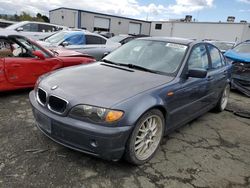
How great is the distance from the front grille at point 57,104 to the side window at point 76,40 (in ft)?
20.4

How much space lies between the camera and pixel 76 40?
8977mm

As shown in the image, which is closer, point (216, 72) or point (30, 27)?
point (216, 72)

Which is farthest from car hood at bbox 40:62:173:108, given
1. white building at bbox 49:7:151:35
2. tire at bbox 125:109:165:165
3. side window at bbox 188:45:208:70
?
white building at bbox 49:7:151:35

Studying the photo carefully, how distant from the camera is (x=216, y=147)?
12.5 ft

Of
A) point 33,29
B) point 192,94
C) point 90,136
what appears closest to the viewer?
point 90,136

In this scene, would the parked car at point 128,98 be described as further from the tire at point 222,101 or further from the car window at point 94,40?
the car window at point 94,40

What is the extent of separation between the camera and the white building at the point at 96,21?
116ft

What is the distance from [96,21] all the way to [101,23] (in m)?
1.09

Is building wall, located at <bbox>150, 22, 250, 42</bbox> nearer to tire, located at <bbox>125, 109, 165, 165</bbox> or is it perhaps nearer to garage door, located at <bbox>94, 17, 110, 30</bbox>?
garage door, located at <bbox>94, 17, 110, 30</bbox>

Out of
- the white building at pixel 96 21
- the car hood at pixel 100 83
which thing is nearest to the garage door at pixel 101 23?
the white building at pixel 96 21

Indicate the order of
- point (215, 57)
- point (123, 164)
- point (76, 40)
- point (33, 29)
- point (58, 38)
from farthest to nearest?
point (33, 29) < point (58, 38) < point (76, 40) < point (215, 57) < point (123, 164)

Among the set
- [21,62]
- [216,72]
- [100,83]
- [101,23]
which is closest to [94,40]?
[21,62]

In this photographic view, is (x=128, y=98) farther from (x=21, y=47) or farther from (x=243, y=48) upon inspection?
(x=243, y=48)

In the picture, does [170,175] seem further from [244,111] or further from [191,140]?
[244,111]
